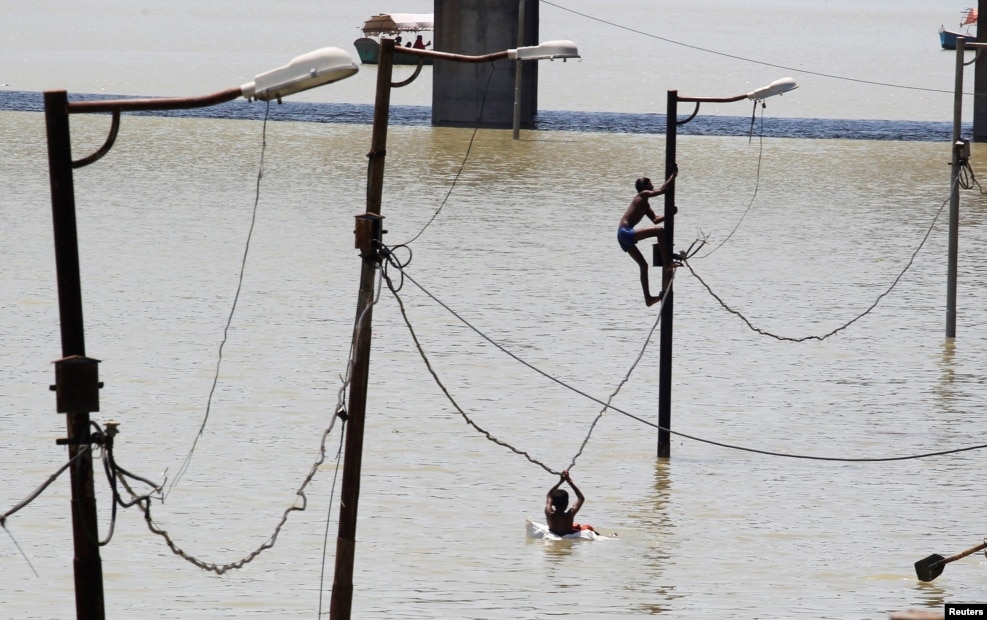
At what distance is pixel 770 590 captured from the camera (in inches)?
456

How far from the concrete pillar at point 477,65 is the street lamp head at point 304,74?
1734 inches

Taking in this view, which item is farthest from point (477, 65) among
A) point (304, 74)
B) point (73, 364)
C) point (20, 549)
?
point (73, 364)

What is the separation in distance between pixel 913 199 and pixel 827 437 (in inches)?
925

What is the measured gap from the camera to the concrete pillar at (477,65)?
54406mm

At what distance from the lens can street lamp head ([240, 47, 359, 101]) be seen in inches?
339

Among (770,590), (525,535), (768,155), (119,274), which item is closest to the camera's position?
(770,590)

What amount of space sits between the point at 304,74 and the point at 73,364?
186cm

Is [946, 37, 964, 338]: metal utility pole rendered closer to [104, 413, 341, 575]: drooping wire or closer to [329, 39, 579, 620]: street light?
[104, 413, 341, 575]: drooping wire

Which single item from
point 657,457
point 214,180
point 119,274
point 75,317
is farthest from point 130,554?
point 214,180

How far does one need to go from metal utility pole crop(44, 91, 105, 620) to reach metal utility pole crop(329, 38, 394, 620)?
1.79 m

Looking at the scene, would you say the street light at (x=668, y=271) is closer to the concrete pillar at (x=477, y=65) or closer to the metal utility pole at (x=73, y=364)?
the metal utility pole at (x=73, y=364)

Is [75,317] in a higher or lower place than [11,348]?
higher

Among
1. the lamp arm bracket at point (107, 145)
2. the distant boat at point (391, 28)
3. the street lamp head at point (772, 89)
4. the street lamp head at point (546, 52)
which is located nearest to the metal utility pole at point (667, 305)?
the street lamp head at point (772, 89)

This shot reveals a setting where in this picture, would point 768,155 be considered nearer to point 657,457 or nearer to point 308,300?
point 308,300
